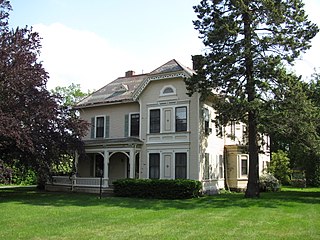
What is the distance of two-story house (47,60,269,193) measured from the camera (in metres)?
25.5

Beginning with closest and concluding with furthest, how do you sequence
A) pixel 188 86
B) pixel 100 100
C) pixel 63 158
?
pixel 188 86, pixel 63 158, pixel 100 100

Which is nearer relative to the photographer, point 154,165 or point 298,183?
point 154,165

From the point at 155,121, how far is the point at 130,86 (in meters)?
5.47

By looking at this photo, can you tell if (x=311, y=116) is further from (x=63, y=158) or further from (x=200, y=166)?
(x=63, y=158)

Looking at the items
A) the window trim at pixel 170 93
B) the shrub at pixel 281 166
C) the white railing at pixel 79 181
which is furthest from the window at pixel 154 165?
the shrub at pixel 281 166

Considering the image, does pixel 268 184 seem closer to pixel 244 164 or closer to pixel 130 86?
pixel 244 164

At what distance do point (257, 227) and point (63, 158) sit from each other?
16.9 meters

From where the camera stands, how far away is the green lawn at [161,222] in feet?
36.0

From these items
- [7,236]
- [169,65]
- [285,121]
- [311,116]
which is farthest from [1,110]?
[311,116]

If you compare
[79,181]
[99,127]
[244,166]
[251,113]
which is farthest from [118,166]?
[251,113]

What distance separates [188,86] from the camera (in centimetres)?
2408

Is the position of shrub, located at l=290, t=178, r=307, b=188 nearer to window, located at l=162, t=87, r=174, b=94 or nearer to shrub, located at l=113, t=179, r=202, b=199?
shrub, located at l=113, t=179, r=202, b=199

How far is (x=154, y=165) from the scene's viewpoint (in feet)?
87.3

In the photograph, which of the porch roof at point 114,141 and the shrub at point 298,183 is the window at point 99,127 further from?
the shrub at point 298,183
